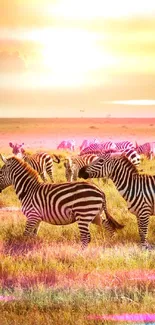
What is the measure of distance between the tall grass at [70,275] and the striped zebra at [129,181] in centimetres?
15

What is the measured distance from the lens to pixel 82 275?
393 centimetres

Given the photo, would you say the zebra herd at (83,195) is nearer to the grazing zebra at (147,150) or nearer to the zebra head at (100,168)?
the zebra head at (100,168)

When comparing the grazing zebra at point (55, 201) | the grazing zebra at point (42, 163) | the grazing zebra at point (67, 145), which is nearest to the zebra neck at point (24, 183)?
the grazing zebra at point (55, 201)

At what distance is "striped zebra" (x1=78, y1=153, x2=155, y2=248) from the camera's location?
178 inches

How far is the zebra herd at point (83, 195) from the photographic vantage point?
4.30 metres

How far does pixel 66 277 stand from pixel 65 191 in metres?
0.65

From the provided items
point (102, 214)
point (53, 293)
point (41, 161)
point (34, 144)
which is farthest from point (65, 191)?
point (34, 144)

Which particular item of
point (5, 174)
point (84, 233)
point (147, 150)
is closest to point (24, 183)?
point (5, 174)

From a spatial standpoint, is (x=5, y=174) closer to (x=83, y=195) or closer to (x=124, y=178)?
(x=83, y=195)

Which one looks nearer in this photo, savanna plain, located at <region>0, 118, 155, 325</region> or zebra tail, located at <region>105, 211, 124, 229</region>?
savanna plain, located at <region>0, 118, 155, 325</region>

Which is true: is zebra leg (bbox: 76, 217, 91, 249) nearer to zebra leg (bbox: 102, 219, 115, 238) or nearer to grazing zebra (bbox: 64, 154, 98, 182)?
zebra leg (bbox: 102, 219, 115, 238)

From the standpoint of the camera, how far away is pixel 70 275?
397 centimetres

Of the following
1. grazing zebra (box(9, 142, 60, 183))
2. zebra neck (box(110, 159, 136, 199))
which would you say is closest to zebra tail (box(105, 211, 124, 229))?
zebra neck (box(110, 159, 136, 199))

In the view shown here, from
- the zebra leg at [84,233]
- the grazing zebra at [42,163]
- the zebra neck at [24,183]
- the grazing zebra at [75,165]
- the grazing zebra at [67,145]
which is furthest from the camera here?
the grazing zebra at [67,145]
